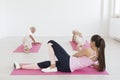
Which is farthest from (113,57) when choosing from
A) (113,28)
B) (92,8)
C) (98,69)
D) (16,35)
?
(16,35)

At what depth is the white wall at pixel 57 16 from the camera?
8.22 m

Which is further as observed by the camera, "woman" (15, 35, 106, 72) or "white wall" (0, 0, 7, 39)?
"white wall" (0, 0, 7, 39)

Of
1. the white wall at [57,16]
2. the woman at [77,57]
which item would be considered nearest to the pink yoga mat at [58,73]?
the woman at [77,57]

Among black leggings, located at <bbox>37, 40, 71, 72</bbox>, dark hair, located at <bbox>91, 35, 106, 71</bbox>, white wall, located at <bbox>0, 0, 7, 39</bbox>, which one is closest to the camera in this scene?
dark hair, located at <bbox>91, 35, 106, 71</bbox>

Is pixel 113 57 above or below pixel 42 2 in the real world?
below

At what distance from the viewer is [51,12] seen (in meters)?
8.27

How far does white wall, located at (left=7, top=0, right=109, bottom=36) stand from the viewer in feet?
27.0

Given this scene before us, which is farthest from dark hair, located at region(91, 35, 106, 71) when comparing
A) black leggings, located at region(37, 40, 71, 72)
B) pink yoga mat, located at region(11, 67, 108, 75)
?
black leggings, located at region(37, 40, 71, 72)

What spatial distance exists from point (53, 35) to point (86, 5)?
5.29 ft

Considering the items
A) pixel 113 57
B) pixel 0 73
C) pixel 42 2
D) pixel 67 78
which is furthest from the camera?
pixel 42 2

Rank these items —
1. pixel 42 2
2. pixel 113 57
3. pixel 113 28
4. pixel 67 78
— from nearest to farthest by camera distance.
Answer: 1. pixel 67 78
2. pixel 113 57
3. pixel 113 28
4. pixel 42 2

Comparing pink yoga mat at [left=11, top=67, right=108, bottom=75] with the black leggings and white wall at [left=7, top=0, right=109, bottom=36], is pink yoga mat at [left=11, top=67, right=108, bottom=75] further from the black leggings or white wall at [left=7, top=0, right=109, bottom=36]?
white wall at [left=7, top=0, right=109, bottom=36]

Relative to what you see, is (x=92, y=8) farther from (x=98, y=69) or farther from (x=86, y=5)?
(x=98, y=69)

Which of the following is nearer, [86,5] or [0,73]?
[0,73]
